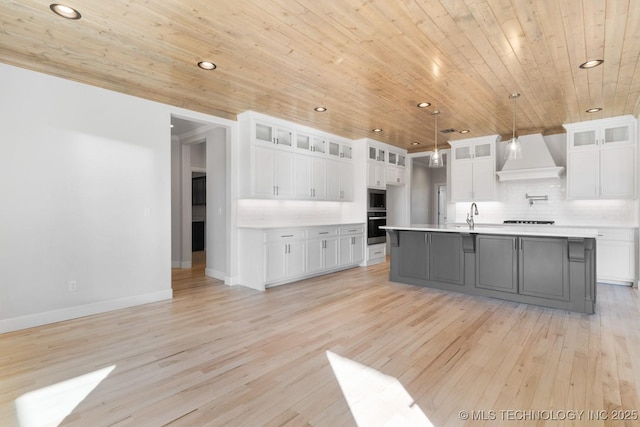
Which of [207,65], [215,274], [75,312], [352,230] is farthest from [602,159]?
[75,312]

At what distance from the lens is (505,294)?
415 centimetres

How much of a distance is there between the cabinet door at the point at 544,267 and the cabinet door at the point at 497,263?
90mm

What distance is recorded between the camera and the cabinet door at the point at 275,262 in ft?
15.6

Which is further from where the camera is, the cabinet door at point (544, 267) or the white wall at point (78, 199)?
the cabinet door at point (544, 267)

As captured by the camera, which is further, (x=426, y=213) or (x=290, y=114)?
(x=426, y=213)

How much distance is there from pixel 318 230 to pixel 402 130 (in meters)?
2.41

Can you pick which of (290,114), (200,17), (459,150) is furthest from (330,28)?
(459,150)

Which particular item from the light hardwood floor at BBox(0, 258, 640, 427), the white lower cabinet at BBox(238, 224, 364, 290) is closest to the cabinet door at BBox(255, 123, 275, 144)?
the white lower cabinet at BBox(238, 224, 364, 290)

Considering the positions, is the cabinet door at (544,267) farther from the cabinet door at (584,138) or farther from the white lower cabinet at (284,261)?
the white lower cabinet at (284,261)

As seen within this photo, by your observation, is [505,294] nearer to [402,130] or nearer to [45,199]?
[402,130]

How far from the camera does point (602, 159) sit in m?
5.25

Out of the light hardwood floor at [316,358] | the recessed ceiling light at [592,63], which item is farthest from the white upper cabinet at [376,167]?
the recessed ceiling light at [592,63]

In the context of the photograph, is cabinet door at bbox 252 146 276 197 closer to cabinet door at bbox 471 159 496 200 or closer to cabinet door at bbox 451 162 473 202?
cabinet door at bbox 451 162 473 202

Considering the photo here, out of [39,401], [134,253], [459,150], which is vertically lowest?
[39,401]
